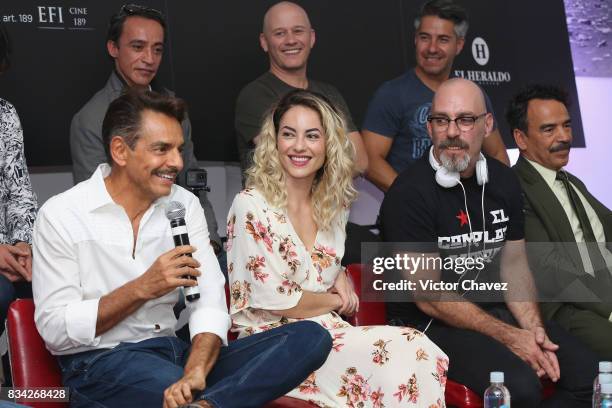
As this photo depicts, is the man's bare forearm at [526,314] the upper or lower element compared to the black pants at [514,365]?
upper

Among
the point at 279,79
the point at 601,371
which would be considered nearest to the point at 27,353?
the point at 601,371

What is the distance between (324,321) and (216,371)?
64 cm

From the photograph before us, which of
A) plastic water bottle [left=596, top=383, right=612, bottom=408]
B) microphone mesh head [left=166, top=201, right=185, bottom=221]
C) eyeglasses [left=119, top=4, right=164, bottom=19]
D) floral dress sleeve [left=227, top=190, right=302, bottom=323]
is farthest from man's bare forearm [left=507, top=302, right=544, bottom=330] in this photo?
eyeglasses [left=119, top=4, right=164, bottom=19]

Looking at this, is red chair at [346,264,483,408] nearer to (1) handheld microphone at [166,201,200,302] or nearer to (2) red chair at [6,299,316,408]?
(1) handheld microphone at [166,201,200,302]

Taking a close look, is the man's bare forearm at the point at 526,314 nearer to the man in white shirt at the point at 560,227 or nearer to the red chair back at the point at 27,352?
the man in white shirt at the point at 560,227

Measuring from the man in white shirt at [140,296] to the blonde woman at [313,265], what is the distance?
358 mm

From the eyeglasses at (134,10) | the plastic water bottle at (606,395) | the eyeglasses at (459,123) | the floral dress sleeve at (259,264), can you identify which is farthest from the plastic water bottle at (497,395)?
the eyeglasses at (134,10)

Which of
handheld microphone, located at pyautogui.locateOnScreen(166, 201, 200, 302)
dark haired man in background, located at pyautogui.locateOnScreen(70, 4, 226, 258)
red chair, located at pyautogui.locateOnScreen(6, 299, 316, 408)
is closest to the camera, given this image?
handheld microphone, located at pyautogui.locateOnScreen(166, 201, 200, 302)

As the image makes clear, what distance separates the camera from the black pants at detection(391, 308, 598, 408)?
3975 mm

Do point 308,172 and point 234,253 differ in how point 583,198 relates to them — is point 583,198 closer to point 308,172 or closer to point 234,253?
point 308,172

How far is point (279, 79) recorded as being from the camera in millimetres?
5316

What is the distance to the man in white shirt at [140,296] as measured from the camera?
10.8ft

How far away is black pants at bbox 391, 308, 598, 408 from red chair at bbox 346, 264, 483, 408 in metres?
0.03

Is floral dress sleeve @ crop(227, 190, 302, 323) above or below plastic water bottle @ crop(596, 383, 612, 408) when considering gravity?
above
